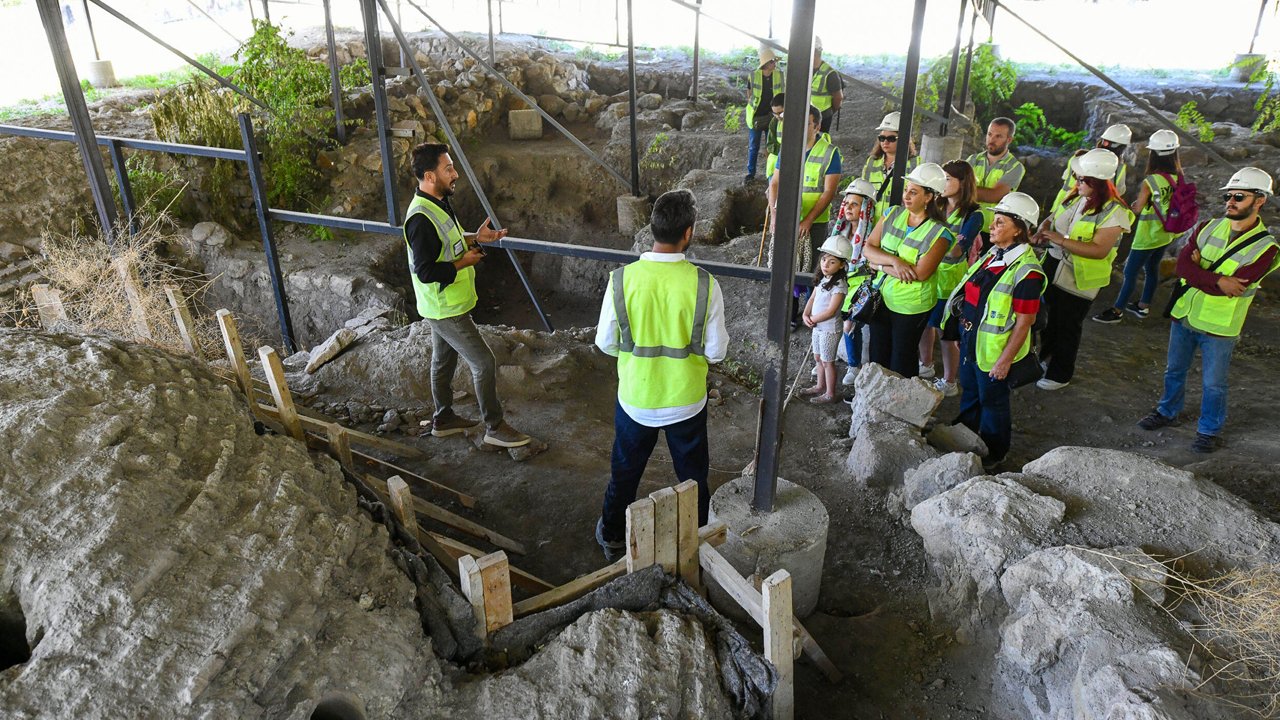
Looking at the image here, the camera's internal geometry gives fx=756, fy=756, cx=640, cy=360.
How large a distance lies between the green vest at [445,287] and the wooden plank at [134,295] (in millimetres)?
1568

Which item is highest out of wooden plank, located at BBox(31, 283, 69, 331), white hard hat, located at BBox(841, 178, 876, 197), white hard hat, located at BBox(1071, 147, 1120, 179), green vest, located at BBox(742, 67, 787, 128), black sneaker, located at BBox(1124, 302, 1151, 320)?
green vest, located at BBox(742, 67, 787, 128)

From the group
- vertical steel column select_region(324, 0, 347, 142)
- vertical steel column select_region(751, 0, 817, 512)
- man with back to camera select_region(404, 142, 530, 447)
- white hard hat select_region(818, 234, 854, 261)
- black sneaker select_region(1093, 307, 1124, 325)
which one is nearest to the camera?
vertical steel column select_region(751, 0, 817, 512)

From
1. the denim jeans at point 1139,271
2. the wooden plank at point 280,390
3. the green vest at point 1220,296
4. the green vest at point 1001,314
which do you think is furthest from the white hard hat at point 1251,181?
the wooden plank at point 280,390

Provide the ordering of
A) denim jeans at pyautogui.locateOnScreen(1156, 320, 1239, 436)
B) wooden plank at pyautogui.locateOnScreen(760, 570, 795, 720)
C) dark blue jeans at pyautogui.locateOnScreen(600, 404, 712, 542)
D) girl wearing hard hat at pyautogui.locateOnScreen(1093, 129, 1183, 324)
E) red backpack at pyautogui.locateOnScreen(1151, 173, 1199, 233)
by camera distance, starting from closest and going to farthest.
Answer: wooden plank at pyautogui.locateOnScreen(760, 570, 795, 720) < dark blue jeans at pyautogui.locateOnScreen(600, 404, 712, 542) < denim jeans at pyautogui.locateOnScreen(1156, 320, 1239, 436) < girl wearing hard hat at pyautogui.locateOnScreen(1093, 129, 1183, 324) < red backpack at pyautogui.locateOnScreen(1151, 173, 1199, 233)

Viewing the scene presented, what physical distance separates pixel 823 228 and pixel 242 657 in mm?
5863

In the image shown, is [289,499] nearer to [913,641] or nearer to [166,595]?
[166,595]

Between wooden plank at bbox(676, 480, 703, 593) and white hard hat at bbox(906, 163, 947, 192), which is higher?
white hard hat at bbox(906, 163, 947, 192)

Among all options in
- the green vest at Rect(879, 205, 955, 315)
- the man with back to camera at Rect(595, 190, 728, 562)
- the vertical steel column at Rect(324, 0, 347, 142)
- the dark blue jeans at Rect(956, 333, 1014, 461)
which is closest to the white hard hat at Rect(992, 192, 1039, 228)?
the green vest at Rect(879, 205, 955, 315)

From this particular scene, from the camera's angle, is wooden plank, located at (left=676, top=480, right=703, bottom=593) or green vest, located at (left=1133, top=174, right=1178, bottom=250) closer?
wooden plank, located at (left=676, top=480, right=703, bottom=593)

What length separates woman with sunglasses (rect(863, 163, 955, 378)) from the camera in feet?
15.8

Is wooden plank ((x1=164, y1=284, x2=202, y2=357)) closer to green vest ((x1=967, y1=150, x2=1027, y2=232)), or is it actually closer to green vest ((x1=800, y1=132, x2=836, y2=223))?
green vest ((x1=800, y1=132, x2=836, y2=223))

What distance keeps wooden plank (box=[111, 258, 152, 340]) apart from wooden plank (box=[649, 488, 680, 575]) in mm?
3344

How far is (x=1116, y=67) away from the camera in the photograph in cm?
1530

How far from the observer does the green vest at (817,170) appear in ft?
20.9
